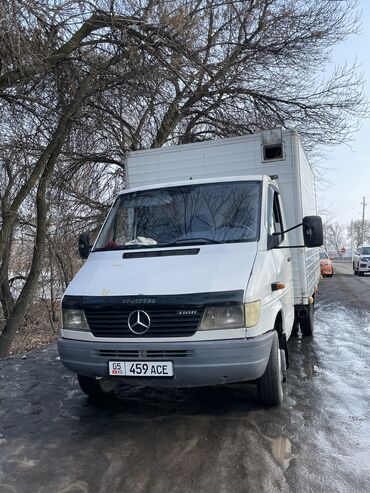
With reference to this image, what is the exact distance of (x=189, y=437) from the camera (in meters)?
3.79

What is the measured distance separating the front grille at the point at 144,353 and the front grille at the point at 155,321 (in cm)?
12

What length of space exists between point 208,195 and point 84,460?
2.76 metres

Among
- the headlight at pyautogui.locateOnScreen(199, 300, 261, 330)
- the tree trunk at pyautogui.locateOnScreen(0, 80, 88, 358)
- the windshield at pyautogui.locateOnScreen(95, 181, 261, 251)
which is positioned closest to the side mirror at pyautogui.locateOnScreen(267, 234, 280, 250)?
the windshield at pyautogui.locateOnScreen(95, 181, 261, 251)

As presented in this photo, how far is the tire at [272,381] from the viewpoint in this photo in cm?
415

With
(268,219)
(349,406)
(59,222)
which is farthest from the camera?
(59,222)

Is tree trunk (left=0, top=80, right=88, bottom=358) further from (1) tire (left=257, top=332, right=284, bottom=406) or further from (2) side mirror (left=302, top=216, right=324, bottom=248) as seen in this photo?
(1) tire (left=257, top=332, right=284, bottom=406)

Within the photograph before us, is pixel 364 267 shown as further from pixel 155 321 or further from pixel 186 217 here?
pixel 155 321

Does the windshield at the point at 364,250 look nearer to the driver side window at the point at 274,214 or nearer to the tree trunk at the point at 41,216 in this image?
the tree trunk at the point at 41,216

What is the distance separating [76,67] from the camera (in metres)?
8.09

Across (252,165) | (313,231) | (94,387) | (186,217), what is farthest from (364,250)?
(94,387)

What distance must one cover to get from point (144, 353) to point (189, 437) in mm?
794

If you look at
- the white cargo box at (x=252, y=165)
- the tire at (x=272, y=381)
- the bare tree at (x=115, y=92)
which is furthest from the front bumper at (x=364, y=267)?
the tire at (x=272, y=381)

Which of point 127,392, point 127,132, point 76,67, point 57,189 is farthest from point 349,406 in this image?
point 57,189

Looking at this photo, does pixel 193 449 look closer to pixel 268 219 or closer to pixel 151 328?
pixel 151 328
